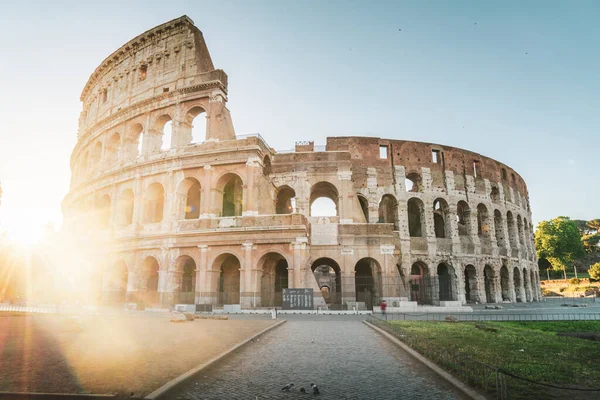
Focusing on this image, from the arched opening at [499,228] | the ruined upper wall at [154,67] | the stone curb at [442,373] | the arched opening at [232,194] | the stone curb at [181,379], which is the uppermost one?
the ruined upper wall at [154,67]

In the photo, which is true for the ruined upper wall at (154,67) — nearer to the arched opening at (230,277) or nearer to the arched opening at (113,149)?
the arched opening at (113,149)

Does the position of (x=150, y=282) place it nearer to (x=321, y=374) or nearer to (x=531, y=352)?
(x=321, y=374)

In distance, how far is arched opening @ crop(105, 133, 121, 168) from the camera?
31.4 m

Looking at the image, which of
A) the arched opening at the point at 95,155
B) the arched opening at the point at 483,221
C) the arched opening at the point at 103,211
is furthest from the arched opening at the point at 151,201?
the arched opening at the point at 483,221

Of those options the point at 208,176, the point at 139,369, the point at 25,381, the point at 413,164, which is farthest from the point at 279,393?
the point at 413,164

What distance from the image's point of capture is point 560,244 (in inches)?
2329

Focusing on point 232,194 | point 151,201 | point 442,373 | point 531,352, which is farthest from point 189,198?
point 442,373

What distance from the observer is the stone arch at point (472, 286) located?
31.7 meters

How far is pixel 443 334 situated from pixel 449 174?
23977mm

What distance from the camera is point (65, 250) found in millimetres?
31047

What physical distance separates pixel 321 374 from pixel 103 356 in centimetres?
489

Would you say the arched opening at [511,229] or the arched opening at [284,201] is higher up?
the arched opening at [284,201]

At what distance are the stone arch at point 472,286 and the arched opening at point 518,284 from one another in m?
6.87

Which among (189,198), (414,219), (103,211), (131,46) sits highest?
(131,46)
